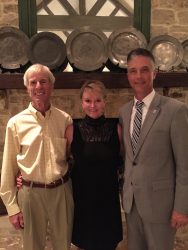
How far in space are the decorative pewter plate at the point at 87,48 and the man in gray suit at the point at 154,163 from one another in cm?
143

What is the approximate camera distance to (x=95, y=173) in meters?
1.88

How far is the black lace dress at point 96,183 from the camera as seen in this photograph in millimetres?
1879

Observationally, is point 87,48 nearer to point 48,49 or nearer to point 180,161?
point 48,49

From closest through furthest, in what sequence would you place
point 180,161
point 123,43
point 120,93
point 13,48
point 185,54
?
point 180,161 → point 13,48 → point 123,43 → point 185,54 → point 120,93

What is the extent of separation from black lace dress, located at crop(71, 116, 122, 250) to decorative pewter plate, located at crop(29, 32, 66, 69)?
140 cm

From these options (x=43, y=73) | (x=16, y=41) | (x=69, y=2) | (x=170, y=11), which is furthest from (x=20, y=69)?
(x=170, y=11)

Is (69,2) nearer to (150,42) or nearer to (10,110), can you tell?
(150,42)

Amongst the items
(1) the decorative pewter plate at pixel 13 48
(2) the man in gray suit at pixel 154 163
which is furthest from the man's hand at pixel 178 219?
(1) the decorative pewter plate at pixel 13 48

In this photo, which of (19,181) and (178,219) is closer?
(178,219)

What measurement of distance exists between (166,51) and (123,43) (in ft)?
1.62

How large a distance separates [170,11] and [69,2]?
118 centimetres

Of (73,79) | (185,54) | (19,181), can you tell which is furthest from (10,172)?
(185,54)

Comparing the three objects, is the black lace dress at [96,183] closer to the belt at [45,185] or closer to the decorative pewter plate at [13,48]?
the belt at [45,185]

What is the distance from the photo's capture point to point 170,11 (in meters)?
3.61
